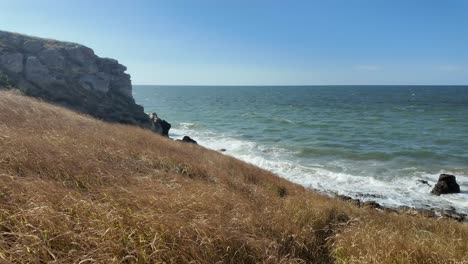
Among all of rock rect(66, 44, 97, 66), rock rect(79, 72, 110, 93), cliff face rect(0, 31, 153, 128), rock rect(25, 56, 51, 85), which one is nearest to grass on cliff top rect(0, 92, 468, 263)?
cliff face rect(0, 31, 153, 128)

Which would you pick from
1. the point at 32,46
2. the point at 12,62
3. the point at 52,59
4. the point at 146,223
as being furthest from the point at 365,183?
the point at 32,46

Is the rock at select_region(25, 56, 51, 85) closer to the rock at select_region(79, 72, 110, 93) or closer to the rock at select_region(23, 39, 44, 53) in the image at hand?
the rock at select_region(23, 39, 44, 53)

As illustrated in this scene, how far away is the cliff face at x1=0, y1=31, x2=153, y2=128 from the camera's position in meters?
27.7

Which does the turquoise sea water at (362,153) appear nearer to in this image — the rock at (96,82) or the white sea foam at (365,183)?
the white sea foam at (365,183)

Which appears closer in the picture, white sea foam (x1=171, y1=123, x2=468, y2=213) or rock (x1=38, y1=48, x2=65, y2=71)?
white sea foam (x1=171, y1=123, x2=468, y2=213)

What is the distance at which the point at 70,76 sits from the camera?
106 feet

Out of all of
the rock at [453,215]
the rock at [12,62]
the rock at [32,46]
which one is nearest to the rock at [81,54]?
the rock at [32,46]

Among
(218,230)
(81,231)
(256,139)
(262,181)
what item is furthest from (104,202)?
(256,139)

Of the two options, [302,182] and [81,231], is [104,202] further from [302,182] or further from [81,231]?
[302,182]

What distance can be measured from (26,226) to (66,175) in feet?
7.65

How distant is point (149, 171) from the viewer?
27.5 ft

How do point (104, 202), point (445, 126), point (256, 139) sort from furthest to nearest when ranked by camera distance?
1. point (445, 126)
2. point (256, 139)
3. point (104, 202)

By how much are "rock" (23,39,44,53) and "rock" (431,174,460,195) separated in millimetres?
34634

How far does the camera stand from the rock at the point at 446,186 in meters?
19.4
